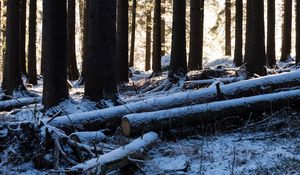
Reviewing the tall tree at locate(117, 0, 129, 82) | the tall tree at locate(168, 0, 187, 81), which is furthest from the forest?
the tall tree at locate(117, 0, 129, 82)

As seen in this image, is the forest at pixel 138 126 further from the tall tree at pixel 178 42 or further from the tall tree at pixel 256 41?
the tall tree at pixel 178 42

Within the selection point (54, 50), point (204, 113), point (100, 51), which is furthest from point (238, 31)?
point (204, 113)

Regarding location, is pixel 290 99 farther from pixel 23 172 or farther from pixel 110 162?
pixel 23 172

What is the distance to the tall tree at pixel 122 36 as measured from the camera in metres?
17.6

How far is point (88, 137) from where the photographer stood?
23.2ft

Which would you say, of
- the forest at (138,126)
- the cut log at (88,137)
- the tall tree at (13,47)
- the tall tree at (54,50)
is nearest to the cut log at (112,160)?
the forest at (138,126)

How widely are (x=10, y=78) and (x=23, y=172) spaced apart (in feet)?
30.8

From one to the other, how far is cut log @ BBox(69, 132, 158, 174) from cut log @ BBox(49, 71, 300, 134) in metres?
1.37

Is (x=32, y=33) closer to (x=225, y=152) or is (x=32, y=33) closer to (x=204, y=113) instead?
(x=204, y=113)

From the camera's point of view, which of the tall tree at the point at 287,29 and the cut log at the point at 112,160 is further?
the tall tree at the point at 287,29

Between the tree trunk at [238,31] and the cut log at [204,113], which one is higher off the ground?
the tree trunk at [238,31]

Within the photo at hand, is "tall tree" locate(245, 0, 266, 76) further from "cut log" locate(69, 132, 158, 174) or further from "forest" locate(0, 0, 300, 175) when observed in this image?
"cut log" locate(69, 132, 158, 174)

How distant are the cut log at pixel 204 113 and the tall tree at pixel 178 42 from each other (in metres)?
6.78

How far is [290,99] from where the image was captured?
8289 mm
